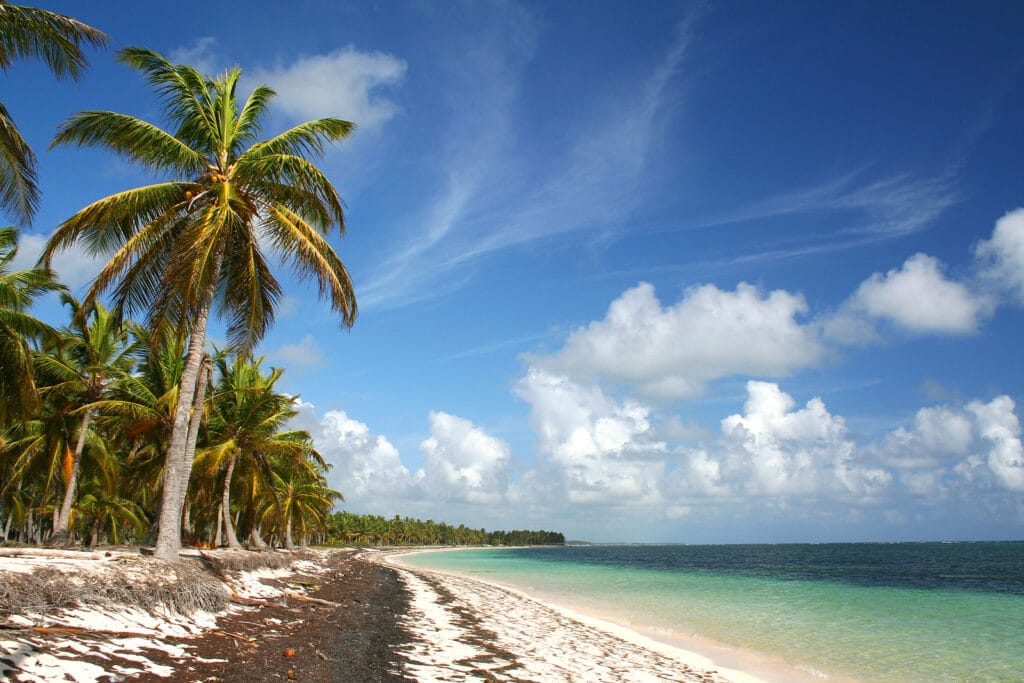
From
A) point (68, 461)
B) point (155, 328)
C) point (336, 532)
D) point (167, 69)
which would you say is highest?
point (167, 69)

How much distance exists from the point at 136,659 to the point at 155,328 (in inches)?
333

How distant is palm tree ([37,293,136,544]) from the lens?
18.9 meters

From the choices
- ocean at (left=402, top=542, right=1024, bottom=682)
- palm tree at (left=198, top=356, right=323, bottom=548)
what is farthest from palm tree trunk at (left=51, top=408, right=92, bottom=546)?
ocean at (left=402, top=542, right=1024, bottom=682)

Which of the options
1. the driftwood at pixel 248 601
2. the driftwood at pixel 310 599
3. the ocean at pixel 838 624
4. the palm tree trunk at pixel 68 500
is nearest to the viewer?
the driftwood at pixel 248 601

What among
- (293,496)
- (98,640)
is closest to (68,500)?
(98,640)

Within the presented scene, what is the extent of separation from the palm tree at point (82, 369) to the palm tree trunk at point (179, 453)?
6850 millimetres

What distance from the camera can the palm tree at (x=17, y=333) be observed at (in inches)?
519

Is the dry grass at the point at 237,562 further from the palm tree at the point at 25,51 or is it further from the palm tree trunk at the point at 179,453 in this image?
the palm tree at the point at 25,51

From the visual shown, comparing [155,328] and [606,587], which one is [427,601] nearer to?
[155,328]

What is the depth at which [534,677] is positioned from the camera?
980cm

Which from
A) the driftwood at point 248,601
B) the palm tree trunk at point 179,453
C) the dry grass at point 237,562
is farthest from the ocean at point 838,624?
the palm tree trunk at point 179,453

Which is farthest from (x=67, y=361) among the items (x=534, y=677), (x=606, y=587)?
(x=606, y=587)

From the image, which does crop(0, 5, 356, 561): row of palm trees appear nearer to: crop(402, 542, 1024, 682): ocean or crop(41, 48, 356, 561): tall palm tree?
crop(41, 48, 356, 561): tall palm tree

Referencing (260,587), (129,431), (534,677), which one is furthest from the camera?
(129,431)
